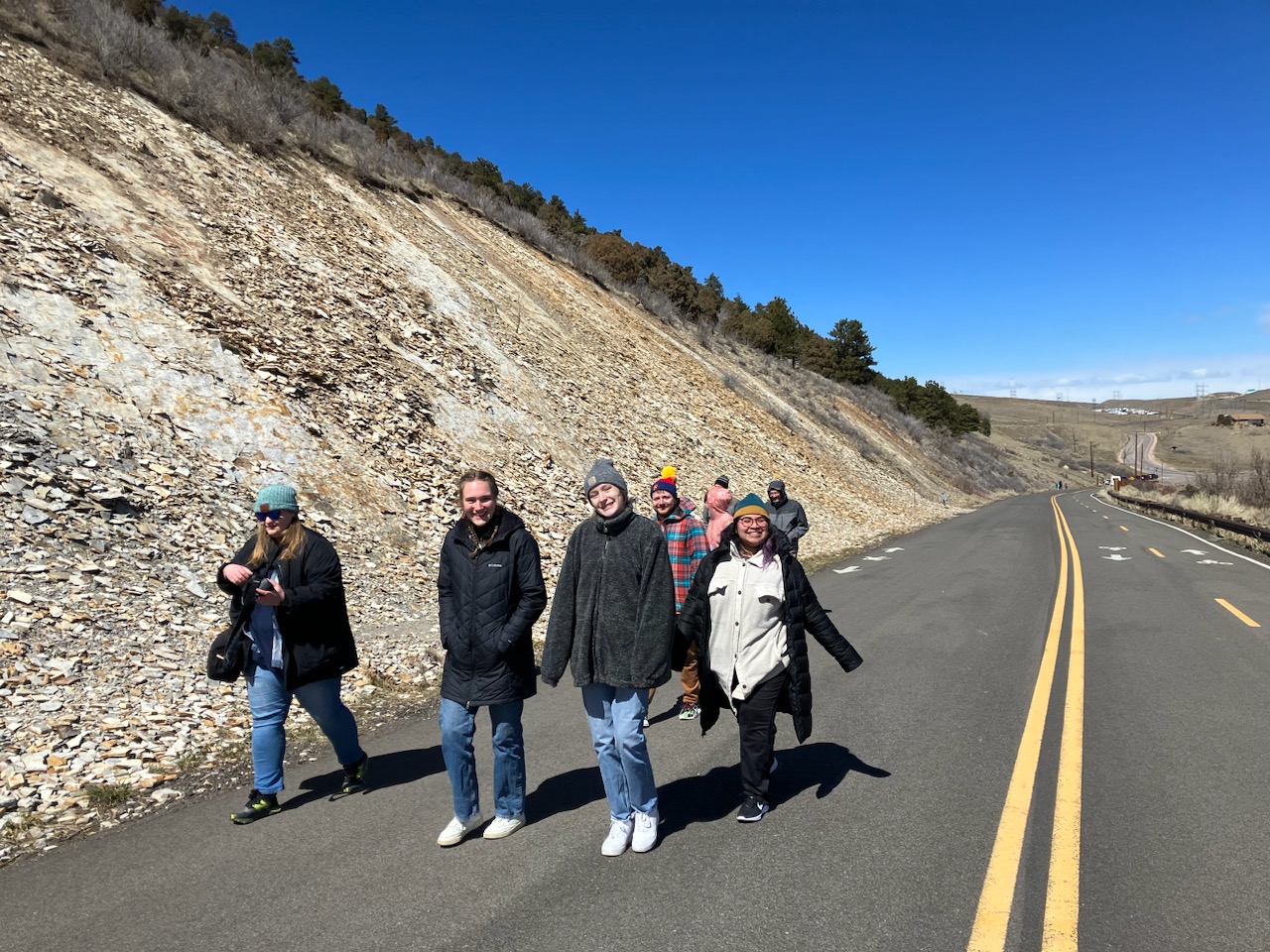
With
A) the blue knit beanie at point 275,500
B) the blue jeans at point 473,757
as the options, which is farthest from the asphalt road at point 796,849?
the blue knit beanie at point 275,500

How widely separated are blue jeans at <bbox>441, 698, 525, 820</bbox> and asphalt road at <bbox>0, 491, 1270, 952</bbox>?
0.20 metres

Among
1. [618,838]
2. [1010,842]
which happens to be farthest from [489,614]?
[1010,842]

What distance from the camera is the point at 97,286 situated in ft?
35.7

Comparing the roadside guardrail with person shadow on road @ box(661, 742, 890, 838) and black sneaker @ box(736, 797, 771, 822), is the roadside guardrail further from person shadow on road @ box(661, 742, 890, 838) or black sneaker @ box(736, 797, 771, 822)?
black sneaker @ box(736, 797, 771, 822)

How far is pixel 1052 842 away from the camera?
12.5 feet

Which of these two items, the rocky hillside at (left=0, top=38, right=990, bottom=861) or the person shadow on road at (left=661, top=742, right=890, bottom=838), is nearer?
the person shadow on road at (left=661, top=742, right=890, bottom=838)

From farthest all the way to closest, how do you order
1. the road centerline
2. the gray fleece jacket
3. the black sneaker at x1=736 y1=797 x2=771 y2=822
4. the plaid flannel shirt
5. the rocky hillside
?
the plaid flannel shirt < the rocky hillside < the black sneaker at x1=736 y1=797 x2=771 y2=822 < the gray fleece jacket < the road centerline

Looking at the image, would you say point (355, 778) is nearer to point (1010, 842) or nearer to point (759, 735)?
point (759, 735)

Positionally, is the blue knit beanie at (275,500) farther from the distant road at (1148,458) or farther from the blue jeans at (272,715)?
the distant road at (1148,458)

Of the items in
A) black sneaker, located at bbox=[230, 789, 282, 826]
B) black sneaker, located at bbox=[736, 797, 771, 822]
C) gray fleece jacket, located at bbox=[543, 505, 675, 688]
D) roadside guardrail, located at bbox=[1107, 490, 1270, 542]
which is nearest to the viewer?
gray fleece jacket, located at bbox=[543, 505, 675, 688]

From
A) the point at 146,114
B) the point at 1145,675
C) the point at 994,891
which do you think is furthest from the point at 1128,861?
the point at 146,114

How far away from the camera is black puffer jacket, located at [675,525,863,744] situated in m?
4.23

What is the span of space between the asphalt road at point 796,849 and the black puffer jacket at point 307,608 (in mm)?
840

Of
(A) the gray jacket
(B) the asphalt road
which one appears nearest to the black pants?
(B) the asphalt road
